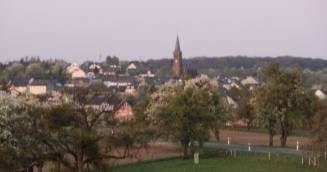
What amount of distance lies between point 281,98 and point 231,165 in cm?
1530

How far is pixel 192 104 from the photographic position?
55.4 m

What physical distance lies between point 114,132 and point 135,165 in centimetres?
1214

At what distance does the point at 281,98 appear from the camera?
60.3 metres

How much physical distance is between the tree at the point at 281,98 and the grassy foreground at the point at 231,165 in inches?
326

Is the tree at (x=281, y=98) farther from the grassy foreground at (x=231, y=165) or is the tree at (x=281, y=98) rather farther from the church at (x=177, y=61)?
the church at (x=177, y=61)

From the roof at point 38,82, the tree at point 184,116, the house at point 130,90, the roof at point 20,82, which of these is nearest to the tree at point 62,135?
the tree at point 184,116

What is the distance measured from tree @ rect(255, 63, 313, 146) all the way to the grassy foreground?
8272mm

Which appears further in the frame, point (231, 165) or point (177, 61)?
point (177, 61)

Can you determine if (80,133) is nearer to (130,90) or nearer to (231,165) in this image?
(231,165)

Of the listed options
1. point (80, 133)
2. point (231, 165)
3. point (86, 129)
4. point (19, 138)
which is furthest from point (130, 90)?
point (80, 133)

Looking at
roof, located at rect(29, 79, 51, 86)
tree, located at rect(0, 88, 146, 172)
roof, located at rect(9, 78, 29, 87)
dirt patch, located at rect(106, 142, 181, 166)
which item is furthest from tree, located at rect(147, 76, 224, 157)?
roof, located at rect(9, 78, 29, 87)

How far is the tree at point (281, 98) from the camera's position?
198 feet

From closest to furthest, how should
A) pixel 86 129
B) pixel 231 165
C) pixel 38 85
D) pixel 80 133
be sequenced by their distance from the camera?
pixel 80 133 → pixel 86 129 → pixel 231 165 → pixel 38 85

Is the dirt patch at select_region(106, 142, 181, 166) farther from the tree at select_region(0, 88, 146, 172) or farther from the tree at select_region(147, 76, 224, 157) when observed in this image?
the tree at select_region(0, 88, 146, 172)
